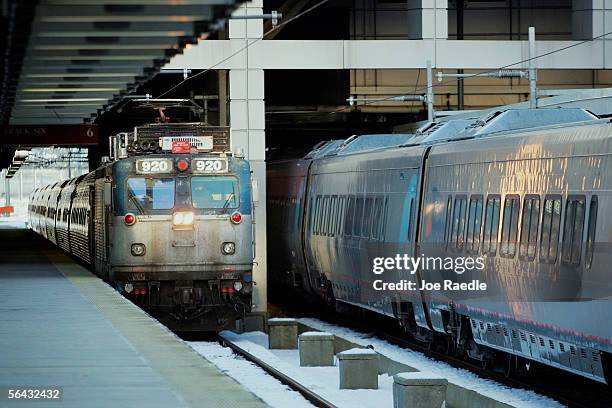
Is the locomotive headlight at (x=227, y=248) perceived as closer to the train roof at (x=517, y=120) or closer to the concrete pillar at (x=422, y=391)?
the train roof at (x=517, y=120)

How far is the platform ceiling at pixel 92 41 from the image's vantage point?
11031mm

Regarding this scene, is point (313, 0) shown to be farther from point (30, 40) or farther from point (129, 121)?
point (30, 40)

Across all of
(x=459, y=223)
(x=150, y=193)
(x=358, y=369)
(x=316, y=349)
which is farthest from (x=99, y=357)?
(x=150, y=193)

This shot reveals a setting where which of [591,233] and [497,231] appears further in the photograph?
[497,231]

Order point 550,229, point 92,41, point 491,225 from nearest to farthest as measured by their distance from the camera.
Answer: point 92,41
point 550,229
point 491,225

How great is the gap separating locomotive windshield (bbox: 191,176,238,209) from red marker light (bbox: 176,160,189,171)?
0.25 metres

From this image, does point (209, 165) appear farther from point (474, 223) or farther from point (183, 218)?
point (474, 223)

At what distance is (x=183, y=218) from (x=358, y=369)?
7427mm

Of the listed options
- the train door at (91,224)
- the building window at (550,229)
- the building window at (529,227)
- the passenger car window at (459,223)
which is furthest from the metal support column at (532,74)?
the building window at (550,229)

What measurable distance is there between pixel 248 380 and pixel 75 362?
6.25 m

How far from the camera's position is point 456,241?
18641mm

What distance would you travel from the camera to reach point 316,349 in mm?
21297

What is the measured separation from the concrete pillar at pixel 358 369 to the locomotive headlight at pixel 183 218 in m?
7.09

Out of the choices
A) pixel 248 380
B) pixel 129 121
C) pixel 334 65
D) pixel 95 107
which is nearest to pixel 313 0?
pixel 129 121
